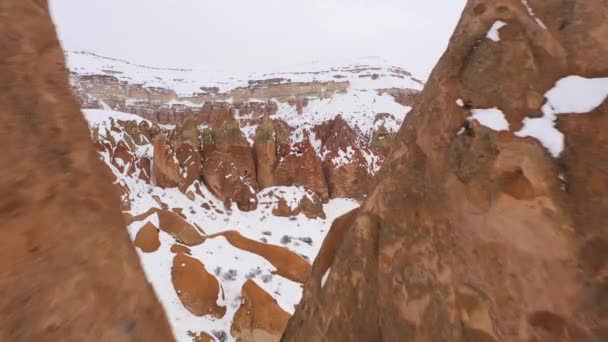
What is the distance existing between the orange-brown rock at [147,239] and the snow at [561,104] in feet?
28.9

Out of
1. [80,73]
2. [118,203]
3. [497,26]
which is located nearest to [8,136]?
[118,203]

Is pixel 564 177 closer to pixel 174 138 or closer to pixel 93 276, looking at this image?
pixel 93 276

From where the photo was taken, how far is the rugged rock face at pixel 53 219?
3.94 feet

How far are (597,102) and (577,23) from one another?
0.74 metres

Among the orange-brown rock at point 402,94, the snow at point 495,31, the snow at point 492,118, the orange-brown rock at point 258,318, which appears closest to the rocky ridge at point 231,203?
the orange-brown rock at point 258,318

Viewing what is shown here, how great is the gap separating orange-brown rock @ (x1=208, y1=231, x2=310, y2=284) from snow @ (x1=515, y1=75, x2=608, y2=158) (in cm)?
812

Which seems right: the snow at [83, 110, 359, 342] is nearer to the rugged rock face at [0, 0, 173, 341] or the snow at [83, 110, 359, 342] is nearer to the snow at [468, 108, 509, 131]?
the rugged rock face at [0, 0, 173, 341]

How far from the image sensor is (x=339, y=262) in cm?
343

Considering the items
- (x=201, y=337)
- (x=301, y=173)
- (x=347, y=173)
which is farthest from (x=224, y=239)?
(x=347, y=173)

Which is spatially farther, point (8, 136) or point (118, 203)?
point (118, 203)

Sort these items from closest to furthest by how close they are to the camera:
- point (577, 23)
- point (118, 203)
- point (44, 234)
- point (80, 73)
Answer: point (44, 234), point (118, 203), point (577, 23), point (80, 73)

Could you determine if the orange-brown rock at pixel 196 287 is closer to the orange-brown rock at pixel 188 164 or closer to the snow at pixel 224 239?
the snow at pixel 224 239

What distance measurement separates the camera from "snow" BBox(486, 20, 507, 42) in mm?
3037

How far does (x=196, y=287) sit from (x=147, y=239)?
211 centimetres
